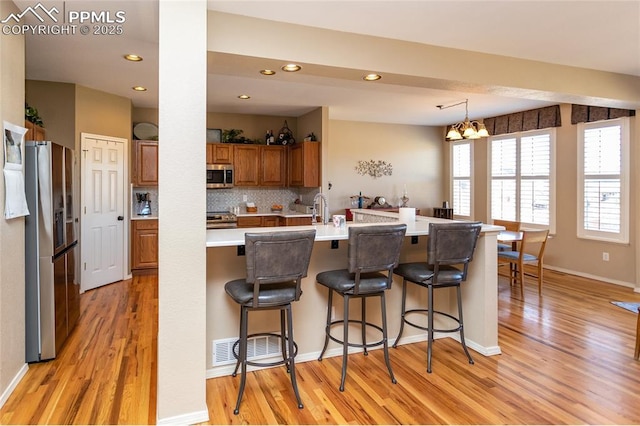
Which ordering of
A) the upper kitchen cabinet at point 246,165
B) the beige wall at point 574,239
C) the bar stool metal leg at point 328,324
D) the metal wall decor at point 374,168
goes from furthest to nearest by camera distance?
the metal wall decor at point 374,168, the upper kitchen cabinet at point 246,165, the beige wall at point 574,239, the bar stool metal leg at point 328,324

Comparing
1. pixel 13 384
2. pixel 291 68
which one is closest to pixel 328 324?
pixel 291 68

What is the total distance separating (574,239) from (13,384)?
6793 millimetres

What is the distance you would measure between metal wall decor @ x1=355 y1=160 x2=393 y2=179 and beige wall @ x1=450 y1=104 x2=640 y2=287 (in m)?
2.96

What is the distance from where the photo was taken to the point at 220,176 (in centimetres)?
657

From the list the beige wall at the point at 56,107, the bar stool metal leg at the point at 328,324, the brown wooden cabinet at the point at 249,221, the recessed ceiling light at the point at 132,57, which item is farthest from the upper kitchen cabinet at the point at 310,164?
the bar stool metal leg at the point at 328,324

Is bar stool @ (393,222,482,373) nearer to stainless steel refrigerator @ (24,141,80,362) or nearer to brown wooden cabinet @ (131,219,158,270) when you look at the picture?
stainless steel refrigerator @ (24,141,80,362)

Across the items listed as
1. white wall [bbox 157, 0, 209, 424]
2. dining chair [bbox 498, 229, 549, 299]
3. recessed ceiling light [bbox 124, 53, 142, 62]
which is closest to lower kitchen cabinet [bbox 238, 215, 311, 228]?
dining chair [bbox 498, 229, 549, 299]

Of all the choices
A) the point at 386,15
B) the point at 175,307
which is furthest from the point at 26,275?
the point at 386,15

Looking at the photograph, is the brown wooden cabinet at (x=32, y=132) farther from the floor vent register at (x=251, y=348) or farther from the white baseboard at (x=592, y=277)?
the white baseboard at (x=592, y=277)

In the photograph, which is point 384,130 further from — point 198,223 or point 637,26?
point 198,223

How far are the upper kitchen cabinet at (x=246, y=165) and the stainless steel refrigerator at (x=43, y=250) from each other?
3514 millimetres

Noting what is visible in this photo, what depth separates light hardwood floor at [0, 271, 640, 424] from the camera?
238 centimetres

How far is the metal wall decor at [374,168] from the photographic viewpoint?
7.79 m

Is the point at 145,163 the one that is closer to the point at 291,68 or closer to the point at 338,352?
the point at 291,68
